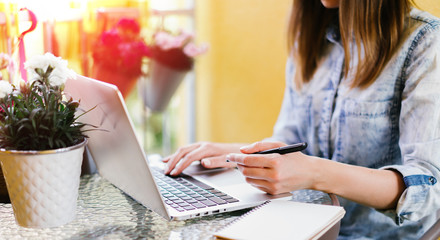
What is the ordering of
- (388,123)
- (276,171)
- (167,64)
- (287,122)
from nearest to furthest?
1. (276,171)
2. (388,123)
3. (287,122)
4. (167,64)

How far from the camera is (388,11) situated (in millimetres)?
1080

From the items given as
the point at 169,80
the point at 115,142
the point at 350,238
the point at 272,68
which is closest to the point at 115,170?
the point at 115,142

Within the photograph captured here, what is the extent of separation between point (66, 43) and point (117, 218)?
88 centimetres

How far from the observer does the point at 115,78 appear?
1.64 metres

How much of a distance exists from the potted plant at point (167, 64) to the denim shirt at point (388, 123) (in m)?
0.74

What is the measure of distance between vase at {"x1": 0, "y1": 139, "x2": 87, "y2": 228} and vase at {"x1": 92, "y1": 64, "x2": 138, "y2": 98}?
0.86m

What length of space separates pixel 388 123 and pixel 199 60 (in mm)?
1506

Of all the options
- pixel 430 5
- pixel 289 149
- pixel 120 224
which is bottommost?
pixel 120 224

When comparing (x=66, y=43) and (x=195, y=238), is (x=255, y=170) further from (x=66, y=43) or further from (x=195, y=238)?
(x=66, y=43)

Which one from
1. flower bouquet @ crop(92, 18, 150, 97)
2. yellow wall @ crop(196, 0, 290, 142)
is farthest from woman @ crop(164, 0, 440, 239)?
yellow wall @ crop(196, 0, 290, 142)

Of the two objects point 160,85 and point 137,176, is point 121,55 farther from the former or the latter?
point 137,176

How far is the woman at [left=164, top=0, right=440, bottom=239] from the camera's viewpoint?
884 millimetres

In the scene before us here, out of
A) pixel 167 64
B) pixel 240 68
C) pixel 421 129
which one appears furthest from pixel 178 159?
pixel 240 68

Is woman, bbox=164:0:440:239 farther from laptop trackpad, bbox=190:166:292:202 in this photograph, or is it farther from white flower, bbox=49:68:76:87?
white flower, bbox=49:68:76:87
